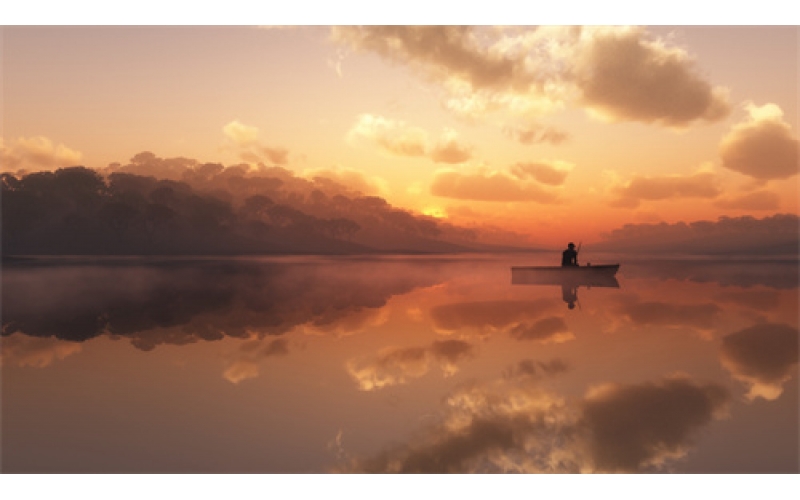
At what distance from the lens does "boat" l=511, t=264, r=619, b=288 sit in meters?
49.4

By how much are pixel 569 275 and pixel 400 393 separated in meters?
39.8

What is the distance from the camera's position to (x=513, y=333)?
23.3 metres

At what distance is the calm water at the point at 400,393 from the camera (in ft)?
36.2

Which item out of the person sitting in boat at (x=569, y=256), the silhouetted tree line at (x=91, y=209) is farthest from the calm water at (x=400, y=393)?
the silhouetted tree line at (x=91, y=209)

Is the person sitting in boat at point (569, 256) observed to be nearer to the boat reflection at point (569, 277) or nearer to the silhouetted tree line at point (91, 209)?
the boat reflection at point (569, 277)

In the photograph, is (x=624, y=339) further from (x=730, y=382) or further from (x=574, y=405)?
(x=574, y=405)

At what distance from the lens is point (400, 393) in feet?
48.0

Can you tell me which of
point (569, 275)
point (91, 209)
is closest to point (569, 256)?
point (569, 275)

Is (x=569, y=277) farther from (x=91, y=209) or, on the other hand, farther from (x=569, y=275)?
(x=91, y=209)

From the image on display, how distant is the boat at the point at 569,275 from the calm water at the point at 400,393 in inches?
817

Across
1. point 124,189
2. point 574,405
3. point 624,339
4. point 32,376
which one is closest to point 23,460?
point 32,376

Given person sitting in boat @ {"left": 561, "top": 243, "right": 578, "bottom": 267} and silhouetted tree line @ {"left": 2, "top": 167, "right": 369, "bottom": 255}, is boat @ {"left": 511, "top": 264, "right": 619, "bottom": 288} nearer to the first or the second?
person sitting in boat @ {"left": 561, "top": 243, "right": 578, "bottom": 267}

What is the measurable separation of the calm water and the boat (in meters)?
20.8

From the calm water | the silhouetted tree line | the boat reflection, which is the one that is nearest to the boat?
the boat reflection
